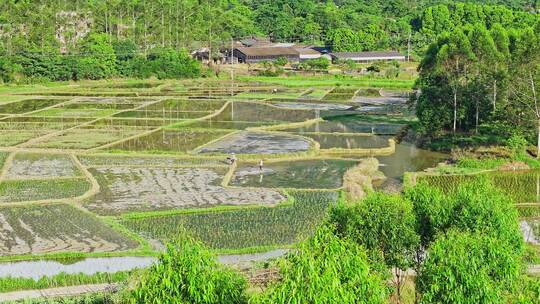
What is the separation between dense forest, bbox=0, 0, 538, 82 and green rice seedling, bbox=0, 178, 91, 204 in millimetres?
36367

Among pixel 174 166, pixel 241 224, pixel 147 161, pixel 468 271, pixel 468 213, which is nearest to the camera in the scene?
pixel 468 271

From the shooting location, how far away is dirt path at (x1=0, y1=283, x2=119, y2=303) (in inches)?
696

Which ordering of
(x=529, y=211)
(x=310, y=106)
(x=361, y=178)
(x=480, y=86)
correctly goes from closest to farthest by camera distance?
(x=529, y=211)
(x=361, y=178)
(x=480, y=86)
(x=310, y=106)

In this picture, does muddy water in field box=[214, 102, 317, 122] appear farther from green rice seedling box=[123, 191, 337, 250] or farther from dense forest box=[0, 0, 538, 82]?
green rice seedling box=[123, 191, 337, 250]

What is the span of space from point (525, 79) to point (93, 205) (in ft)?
67.7

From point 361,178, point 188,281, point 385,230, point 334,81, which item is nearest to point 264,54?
point 334,81

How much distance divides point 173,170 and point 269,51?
52740 mm

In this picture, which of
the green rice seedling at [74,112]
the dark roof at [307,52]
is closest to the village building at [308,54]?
the dark roof at [307,52]

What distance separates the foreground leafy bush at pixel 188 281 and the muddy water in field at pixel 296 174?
1604cm

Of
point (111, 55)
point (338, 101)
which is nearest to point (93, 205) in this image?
point (338, 101)

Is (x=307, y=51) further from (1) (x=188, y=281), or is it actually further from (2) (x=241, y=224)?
(1) (x=188, y=281)

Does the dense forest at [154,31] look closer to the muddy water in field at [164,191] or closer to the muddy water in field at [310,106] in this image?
the muddy water in field at [310,106]

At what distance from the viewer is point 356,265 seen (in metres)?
12.4

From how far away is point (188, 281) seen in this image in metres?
12.2
